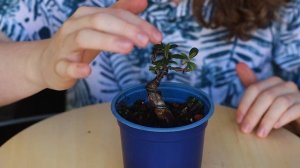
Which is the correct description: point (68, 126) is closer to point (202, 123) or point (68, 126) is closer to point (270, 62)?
point (202, 123)

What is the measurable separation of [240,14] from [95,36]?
1.78 feet

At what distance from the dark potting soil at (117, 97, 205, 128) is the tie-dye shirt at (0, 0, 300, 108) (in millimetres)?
444

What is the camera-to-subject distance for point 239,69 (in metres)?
1.06

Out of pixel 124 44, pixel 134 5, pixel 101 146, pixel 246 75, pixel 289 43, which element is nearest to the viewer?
pixel 124 44

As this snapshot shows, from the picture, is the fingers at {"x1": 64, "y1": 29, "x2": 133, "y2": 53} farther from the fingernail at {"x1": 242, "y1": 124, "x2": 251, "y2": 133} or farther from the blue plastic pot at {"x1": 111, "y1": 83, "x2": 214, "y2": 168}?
the fingernail at {"x1": 242, "y1": 124, "x2": 251, "y2": 133}

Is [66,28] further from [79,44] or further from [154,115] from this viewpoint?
[154,115]

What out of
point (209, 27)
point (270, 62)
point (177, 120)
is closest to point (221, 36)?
point (209, 27)

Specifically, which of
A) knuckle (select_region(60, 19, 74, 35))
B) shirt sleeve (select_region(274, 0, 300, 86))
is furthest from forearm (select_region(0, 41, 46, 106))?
shirt sleeve (select_region(274, 0, 300, 86))

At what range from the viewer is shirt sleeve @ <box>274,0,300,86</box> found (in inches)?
45.3

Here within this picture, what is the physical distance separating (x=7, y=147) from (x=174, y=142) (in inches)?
14.3

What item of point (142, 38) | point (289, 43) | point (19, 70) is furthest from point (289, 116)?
point (19, 70)

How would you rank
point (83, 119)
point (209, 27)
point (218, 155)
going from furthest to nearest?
point (209, 27) < point (83, 119) < point (218, 155)

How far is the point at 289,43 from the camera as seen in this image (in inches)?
46.2

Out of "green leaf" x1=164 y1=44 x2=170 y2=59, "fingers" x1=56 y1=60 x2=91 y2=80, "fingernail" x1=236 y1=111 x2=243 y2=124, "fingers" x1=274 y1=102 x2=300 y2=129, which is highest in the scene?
"green leaf" x1=164 y1=44 x2=170 y2=59
